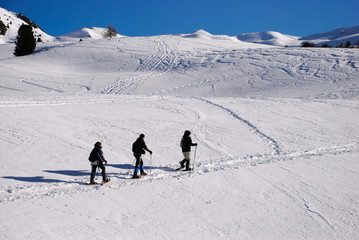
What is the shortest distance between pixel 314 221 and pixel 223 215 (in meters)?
2.28

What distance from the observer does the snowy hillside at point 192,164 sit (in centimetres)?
604

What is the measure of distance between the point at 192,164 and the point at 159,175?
1699 millimetres

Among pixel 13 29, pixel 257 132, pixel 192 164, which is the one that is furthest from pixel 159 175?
pixel 13 29

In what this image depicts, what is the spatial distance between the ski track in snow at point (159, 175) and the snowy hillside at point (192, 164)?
4 centimetres

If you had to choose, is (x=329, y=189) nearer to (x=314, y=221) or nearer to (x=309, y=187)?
(x=309, y=187)

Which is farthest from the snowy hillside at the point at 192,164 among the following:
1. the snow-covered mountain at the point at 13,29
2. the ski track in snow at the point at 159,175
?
the snow-covered mountain at the point at 13,29

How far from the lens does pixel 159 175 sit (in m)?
8.84

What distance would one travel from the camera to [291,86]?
26406 mm

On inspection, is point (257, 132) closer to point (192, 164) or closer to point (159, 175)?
point (192, 164)

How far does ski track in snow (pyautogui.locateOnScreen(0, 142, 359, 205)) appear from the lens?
7141 mm

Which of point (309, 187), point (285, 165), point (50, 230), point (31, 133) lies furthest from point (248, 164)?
point (31, 133)

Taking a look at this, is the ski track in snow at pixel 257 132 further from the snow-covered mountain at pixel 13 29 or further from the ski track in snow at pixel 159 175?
the snow-covered mountain at pixel 13 29

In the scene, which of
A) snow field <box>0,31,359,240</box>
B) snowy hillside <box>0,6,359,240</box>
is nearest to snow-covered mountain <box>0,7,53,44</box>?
snow field <box>0,31,359,240</box>

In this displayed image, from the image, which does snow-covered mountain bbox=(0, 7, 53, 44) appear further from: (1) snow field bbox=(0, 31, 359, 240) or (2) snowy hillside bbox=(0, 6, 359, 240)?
(2) snowy hillside bbox=(0, 6, 359, 240)
